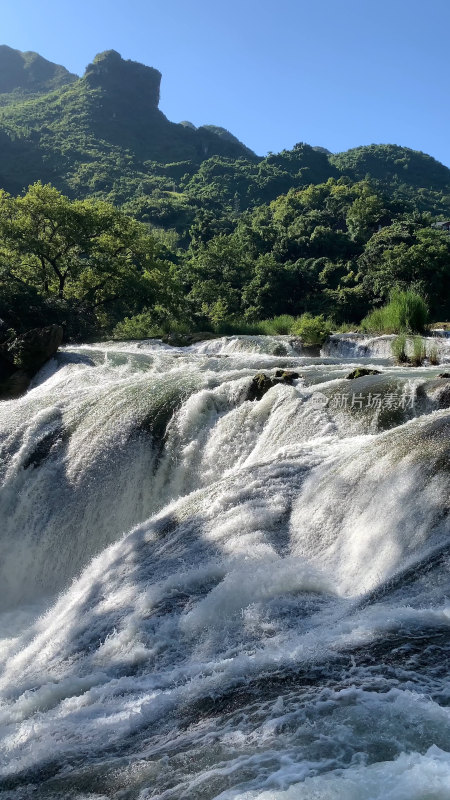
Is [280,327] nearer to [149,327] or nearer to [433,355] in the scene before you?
[149,327]

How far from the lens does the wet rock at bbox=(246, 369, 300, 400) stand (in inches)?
359

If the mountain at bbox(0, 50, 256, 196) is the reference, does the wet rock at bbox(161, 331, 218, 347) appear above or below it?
below

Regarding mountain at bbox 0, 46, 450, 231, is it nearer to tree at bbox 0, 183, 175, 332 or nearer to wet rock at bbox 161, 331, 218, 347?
tree at bbox 0, 183, 175, 332

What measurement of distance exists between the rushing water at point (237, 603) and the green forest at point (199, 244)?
10.6m

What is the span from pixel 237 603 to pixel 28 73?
189m

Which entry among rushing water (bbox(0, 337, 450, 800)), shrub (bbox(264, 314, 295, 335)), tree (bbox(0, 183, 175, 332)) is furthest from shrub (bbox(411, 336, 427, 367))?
tree (bbox(0, 183, 175, 332))

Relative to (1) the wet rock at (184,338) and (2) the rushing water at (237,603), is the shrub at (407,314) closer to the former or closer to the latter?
(1) the wet rock at (184,338)

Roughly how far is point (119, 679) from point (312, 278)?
102 ft

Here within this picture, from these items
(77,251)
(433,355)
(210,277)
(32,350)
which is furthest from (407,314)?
(210,277)

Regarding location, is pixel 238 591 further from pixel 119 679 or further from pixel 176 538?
pixel 176 538

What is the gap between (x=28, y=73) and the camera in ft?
537

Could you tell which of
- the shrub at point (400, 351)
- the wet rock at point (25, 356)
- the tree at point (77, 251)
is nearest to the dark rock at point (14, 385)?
the wet rock at point (25, 356)

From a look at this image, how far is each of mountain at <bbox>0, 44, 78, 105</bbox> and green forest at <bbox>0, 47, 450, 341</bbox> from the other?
80.8m

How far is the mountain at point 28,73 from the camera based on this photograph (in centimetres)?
15800
